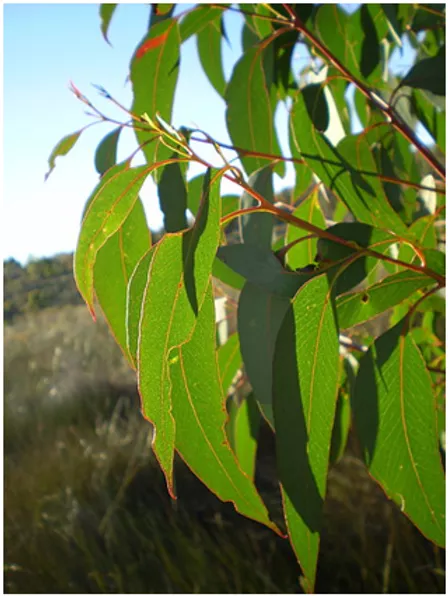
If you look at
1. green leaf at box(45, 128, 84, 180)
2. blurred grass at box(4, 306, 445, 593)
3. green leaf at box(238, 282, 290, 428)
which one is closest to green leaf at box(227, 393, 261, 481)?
green leaf at box(238, 282, 290, 428)

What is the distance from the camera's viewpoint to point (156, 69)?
2.63ft

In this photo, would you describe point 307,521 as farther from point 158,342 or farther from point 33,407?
point 33,407

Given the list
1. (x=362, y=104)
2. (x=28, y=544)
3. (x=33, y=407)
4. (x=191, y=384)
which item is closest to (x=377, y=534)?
(x=28, y=544)

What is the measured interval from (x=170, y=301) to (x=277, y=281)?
0.16 meters

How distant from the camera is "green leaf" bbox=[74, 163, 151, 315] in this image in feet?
1.81

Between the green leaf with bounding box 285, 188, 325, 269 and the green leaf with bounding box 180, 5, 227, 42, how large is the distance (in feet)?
0.79

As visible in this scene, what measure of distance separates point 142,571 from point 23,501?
0.70m

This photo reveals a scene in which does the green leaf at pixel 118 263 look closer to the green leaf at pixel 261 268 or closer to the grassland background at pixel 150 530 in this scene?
the green leaf at pixel 261 268

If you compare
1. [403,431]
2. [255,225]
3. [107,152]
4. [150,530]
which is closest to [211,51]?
[107,152]

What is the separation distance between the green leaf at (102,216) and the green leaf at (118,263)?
72 millimetres

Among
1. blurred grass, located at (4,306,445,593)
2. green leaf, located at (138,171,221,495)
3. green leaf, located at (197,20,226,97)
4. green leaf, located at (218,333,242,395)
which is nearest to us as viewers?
green leaf, located at (138,171,221,495)

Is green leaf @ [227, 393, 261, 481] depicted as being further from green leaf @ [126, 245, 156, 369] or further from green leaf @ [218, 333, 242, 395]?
green leaf @ [126, 245, 156, 369]

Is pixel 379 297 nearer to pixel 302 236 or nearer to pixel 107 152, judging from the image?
pixel 302 236

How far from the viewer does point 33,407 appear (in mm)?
3793
